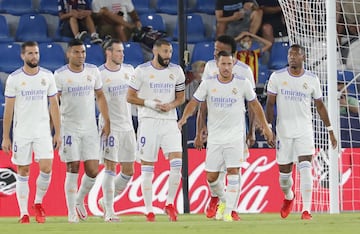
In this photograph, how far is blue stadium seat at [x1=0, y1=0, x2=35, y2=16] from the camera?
24.6 meters

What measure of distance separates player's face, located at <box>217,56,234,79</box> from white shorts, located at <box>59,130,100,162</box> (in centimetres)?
192

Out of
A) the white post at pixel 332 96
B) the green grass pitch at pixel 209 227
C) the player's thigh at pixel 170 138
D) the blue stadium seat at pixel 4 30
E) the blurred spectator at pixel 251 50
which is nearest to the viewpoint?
the green grass pitch at pixel 209 227

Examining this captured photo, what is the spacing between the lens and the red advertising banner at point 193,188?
19.5 meters

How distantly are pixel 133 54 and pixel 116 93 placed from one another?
589 centimetres

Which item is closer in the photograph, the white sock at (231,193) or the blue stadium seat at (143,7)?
the white sock at (231,193)

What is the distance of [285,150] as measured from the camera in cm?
1706

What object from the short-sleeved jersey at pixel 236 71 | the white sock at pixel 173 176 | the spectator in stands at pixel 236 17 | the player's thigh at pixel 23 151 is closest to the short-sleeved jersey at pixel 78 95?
the player's thigh at pixel 23 151

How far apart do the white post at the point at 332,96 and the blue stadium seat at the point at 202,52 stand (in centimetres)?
465

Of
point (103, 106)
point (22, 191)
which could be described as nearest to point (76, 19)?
point (103, 106)

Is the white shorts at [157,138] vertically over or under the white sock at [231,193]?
over

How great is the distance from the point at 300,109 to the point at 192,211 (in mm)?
3452

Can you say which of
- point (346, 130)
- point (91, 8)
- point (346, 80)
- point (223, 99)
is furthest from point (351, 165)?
point (91, 8)

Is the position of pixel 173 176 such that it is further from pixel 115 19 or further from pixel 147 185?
pixel 115 19

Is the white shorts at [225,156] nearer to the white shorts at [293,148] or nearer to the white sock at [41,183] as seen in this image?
the white shorts at [293,148]
